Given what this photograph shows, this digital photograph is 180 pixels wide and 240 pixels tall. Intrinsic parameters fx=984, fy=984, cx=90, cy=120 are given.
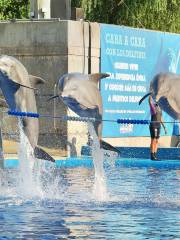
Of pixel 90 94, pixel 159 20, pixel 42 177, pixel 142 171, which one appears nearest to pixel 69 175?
pixel 42 177

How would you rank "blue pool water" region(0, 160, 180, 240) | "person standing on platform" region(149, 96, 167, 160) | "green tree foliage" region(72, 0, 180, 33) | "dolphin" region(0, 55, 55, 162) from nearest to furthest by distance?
1. "blue pool water" region(0, 160, 180, 240)
2. "dolphin" region(0, 55, 55, 162)
3. "person standing on platform" region(149, 96, 167, 160)
4. "green tree foliage" region(72, 0, 180, 33)

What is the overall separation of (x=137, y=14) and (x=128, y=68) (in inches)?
356

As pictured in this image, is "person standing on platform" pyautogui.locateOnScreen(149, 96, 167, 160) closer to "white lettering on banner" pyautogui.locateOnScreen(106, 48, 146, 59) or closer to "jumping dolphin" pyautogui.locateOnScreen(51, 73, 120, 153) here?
"white lettering on banner" pyautogui.locateOnScreen(106, 48, 146, 59)

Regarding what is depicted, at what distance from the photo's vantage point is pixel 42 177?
19.4 metres

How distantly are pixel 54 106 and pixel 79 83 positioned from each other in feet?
30.0

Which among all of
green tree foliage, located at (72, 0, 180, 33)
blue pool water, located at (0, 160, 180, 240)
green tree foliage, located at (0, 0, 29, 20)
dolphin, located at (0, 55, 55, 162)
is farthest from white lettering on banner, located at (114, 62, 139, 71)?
green tree foliage, located at (0, 0, 29, 20)

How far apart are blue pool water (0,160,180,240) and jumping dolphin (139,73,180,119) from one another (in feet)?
4.54

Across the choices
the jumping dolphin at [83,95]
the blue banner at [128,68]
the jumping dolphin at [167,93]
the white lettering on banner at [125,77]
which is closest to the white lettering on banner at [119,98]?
the blue banner at [128,68]

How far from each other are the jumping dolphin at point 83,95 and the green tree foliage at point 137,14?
1955 centimetres

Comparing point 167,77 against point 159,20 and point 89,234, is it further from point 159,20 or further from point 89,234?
point 159,20

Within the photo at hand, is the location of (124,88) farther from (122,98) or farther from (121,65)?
(121,65)

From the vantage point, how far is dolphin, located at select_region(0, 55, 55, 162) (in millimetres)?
14703

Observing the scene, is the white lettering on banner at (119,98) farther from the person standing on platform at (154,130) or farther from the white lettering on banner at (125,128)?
the person standing on platform at (154,130)

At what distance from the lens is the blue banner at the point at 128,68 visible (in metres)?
25.8
